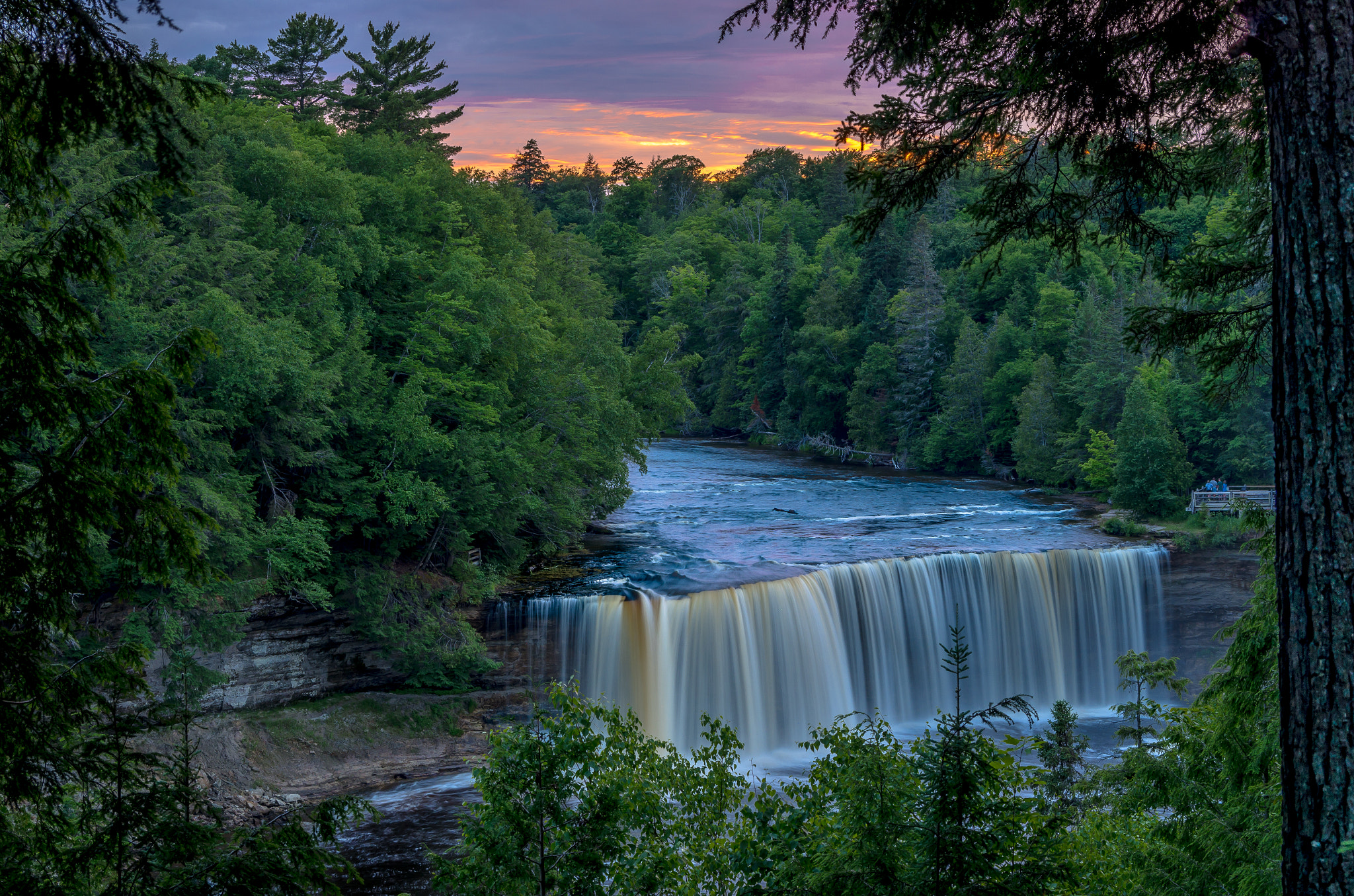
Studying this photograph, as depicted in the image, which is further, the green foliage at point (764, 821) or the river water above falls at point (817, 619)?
the river water above falls at point (817, 619)

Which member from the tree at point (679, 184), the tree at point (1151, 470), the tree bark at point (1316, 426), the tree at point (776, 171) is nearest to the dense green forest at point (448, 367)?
the tree at point (1151, 470)

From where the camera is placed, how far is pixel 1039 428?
4472 centimetres

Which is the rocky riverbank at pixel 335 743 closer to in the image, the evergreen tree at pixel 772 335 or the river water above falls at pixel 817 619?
the river water above falls at pixel 817 619

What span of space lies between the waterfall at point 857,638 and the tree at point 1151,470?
5.11 metres

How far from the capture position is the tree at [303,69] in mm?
42969

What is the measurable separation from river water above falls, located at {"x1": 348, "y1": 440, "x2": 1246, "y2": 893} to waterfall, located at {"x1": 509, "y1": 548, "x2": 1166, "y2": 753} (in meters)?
0.04

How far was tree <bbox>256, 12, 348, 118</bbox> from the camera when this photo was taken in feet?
141

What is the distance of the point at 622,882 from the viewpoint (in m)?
7.99

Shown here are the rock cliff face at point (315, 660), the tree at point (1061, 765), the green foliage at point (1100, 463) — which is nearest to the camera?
the tree at point (1061, 765)

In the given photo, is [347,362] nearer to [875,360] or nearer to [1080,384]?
[1080,384]

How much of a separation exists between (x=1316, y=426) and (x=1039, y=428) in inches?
1685

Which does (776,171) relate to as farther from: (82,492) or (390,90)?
(82,492)

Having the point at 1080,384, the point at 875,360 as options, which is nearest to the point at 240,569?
the point at 1080,384

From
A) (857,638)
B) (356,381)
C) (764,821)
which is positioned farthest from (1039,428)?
(764,821)
